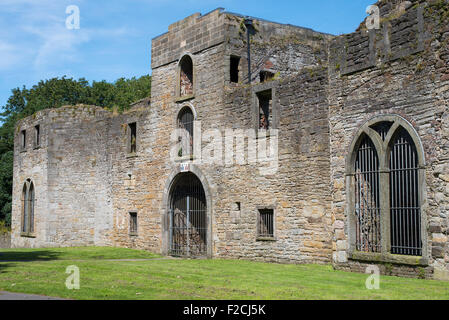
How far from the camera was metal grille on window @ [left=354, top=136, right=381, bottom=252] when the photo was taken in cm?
1375

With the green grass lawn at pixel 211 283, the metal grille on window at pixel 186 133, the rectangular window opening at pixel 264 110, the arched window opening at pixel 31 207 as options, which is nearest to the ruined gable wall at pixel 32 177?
the arched window opening at pixel 31 207

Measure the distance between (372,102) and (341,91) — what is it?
1.07 metres

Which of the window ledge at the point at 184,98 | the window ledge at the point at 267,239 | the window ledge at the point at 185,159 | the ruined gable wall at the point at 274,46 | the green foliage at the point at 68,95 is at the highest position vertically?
the green foliage at the point at 68,95

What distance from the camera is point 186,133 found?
20.8 metres

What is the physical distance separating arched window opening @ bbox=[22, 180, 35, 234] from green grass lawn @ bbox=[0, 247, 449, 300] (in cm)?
1131

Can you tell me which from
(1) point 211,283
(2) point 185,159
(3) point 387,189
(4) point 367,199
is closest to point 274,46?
(2) point 185,159

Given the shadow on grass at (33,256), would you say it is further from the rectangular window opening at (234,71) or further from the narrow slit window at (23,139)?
the rectangular window opening at (234,71)

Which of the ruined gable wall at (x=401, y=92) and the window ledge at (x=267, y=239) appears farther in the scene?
the window ledge at (x=267, y=239)

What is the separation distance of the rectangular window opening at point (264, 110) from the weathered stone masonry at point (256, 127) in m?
0.18

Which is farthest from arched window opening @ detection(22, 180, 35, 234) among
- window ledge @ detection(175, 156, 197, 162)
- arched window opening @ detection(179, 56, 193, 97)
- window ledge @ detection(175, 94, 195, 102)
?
arched window opening @ detection(179, 56, 193, 97)

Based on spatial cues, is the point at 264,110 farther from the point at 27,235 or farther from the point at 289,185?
the point at 27,235

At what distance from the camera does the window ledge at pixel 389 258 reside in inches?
483

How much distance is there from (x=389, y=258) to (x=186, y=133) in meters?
9.64

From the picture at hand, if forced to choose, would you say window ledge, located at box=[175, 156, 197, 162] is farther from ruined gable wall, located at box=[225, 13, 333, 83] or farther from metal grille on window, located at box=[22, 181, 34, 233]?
metal grille on window, located at box=[22, 181, 34, 233]
